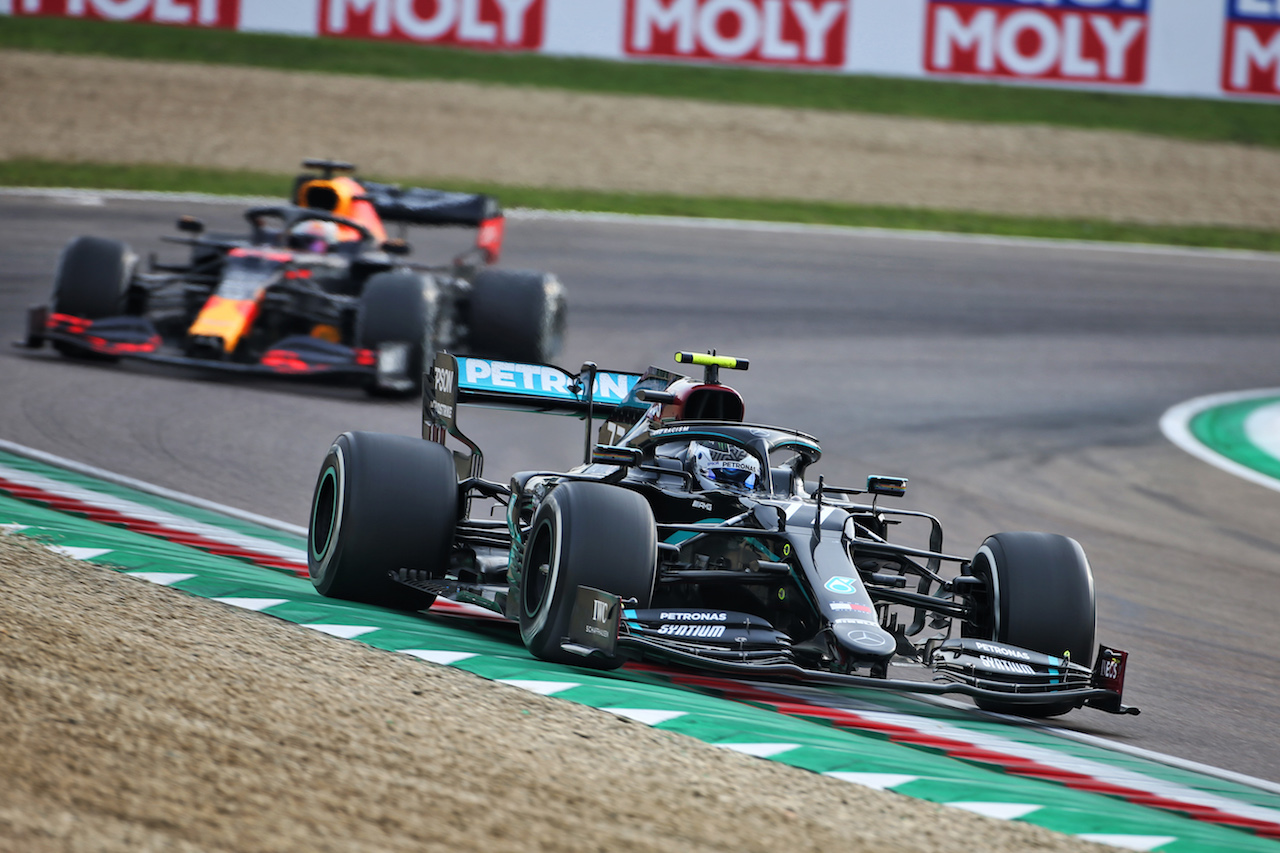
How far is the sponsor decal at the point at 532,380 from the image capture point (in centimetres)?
922

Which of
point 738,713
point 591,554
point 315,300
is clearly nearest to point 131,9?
point 315,300

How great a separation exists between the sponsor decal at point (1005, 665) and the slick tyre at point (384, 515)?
2631 millimetres

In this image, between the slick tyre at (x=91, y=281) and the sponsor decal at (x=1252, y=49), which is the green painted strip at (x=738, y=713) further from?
the sponsor decal at (x=1252, y=49)

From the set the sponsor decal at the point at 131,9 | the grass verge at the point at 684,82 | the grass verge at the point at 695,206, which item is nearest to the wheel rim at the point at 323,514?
the grass verge at the point at 695,206

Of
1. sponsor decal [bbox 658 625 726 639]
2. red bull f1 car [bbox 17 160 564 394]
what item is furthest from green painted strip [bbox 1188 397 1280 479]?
sponsor decal [bbox 658 625 726 639]

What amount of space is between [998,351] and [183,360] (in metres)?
10.2

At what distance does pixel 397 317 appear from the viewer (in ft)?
49.3

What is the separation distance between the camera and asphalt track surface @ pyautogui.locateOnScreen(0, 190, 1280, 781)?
10664 mm

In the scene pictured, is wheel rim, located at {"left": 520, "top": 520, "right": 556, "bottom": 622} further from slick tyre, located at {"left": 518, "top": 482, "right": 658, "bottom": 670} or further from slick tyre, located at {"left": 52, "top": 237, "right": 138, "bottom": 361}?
slick tyre, located at {"left": 52, "top": 237, "right": 138, "bottom": 361}

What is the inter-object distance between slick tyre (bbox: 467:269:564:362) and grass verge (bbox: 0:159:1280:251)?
1107 cm

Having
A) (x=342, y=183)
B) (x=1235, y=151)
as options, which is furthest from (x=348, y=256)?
(x=1235, y=151)

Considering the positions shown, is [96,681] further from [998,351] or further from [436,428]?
[998,351]

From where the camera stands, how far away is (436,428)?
372 inches

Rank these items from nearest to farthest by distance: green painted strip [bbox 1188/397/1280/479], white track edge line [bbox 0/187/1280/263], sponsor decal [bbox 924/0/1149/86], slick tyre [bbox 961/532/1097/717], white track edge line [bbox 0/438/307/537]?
slick tyre [bbox 961/532/1097/717], white track edge line [bbox 0/438/307/537], green painted strip [bbox 1188/397/1280/479], white track edge line [bbox 0/187/1280/263], sponsor decal [bbox 924/0/1149/86]
